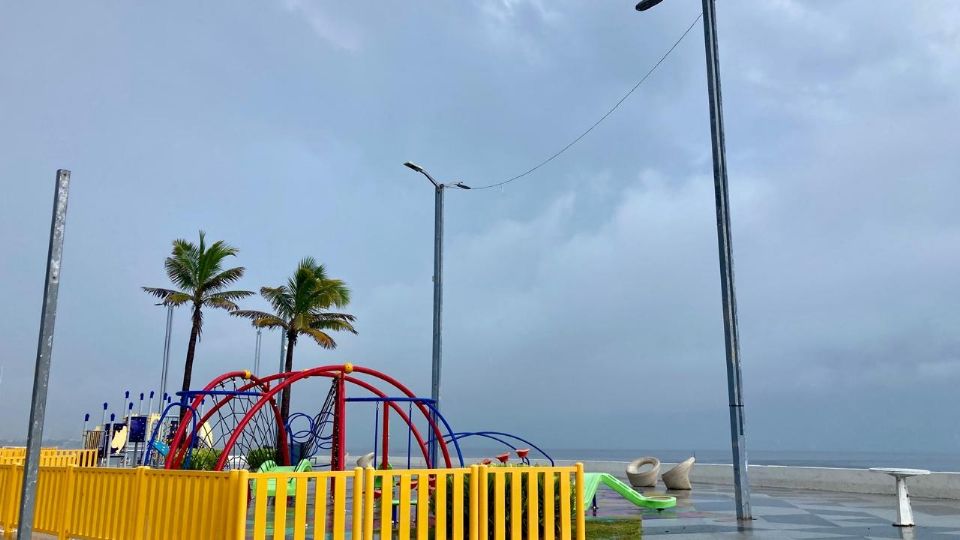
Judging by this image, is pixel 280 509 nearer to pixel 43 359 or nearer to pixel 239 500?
pixel 239 500

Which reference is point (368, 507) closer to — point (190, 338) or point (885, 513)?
point (885, 513)

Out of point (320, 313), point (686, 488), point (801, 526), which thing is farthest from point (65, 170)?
point (320, 313)

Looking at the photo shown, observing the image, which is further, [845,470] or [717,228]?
[845,470]

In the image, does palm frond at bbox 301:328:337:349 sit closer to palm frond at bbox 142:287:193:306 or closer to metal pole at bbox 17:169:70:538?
palm frond at bbox 142:287:193:306

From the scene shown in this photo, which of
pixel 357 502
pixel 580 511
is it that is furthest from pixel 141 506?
pixel 580 511

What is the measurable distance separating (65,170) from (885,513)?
52.2ft

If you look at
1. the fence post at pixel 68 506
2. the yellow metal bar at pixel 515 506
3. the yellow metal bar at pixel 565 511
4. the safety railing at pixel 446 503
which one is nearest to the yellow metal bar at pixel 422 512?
the safety railing at pixel 446 503

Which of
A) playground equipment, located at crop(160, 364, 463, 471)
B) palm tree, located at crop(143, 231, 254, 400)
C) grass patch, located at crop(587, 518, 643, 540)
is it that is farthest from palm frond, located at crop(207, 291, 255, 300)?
grass patch, located at crop(587, 518, 643, 540)

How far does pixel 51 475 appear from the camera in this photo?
11.4 meters

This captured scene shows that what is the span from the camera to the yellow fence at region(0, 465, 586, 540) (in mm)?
8508

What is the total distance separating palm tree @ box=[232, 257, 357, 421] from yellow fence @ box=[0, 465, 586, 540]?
74.4ft

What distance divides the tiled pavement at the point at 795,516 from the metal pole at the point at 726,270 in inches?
35.6

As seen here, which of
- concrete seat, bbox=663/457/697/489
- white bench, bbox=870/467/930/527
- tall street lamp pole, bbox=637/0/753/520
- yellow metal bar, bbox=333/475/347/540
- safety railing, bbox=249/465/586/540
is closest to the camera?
safety railing, bbox=249/465/586/540

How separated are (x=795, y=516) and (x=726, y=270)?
5080 mm
